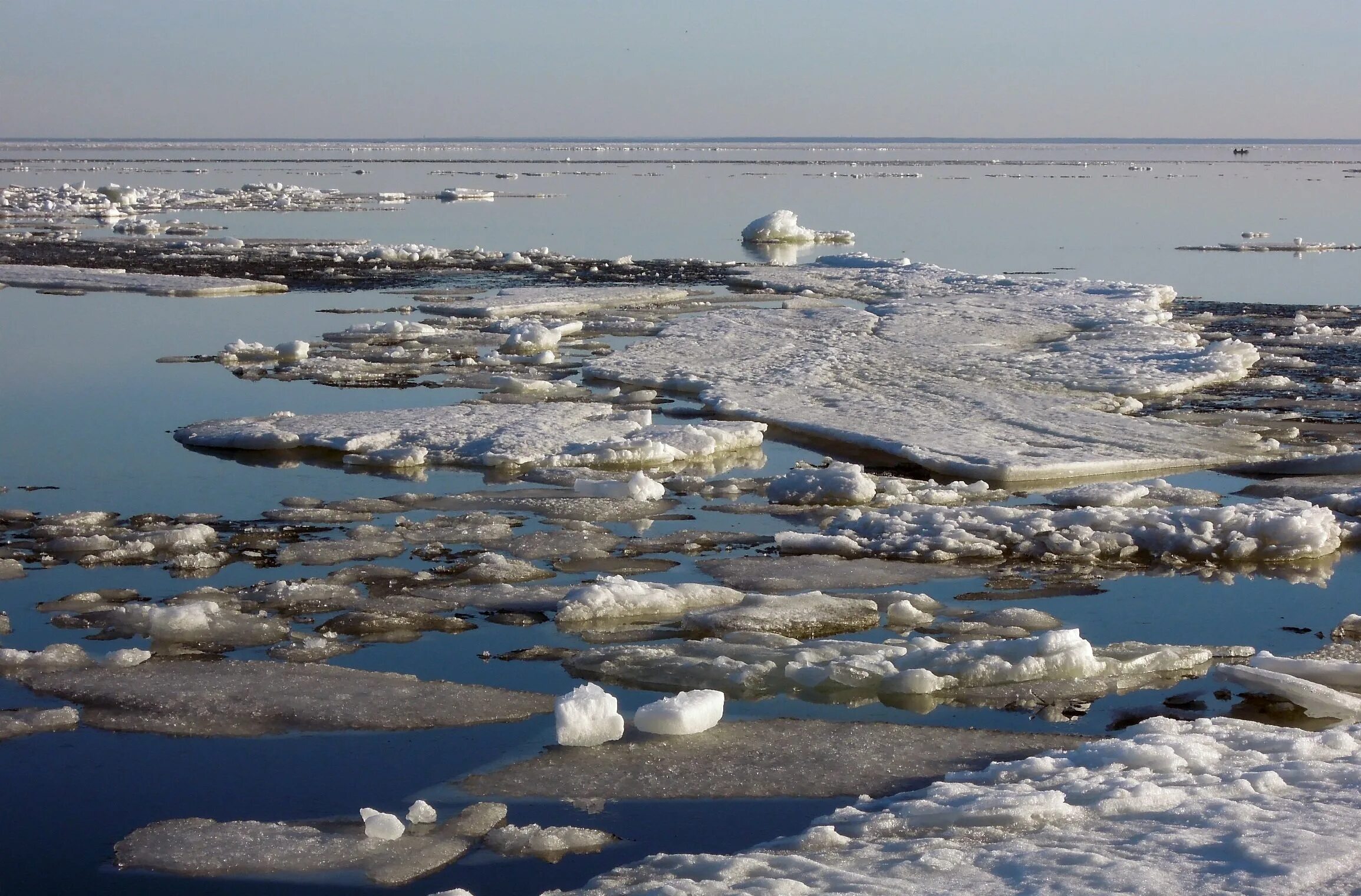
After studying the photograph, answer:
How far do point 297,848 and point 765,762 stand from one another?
1.26 metres

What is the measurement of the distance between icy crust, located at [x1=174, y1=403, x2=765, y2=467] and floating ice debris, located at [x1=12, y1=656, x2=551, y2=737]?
302cm

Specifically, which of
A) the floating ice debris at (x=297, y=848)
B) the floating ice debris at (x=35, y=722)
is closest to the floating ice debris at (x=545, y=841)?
the floating ice debris at (x=297, y=848)

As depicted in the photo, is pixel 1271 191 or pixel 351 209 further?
pixel 1271 191

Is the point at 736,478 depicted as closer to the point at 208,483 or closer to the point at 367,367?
the point at 208,483

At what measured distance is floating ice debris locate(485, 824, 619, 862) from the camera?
11.2ft

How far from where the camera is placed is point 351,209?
34.5 metres

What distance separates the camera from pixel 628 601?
17.0 feet

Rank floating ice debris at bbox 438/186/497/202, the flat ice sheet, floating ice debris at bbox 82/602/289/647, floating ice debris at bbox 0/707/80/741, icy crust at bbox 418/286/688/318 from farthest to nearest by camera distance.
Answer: floating ice debris at bbox 438/186/497/202 → icy crust at bbox 418/286/688/318 → floating ice debris at bbox 82/602/289/647 → floating ice debris at bbox 0/707/80/741 → the flat ice sheet

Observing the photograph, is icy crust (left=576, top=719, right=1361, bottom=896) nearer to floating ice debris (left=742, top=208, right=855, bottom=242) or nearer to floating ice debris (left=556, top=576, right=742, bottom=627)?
floating ice debris (left=556, top=576, right=742, bottom=627)

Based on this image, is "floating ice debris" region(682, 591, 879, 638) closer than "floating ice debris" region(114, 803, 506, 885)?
No

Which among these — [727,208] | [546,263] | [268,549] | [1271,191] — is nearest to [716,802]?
[268,549]

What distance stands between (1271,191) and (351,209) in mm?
26106

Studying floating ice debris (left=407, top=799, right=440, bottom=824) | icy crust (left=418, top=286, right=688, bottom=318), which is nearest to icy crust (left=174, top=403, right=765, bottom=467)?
floating ice debris (left=407, top=799, right=440, bottom=824)

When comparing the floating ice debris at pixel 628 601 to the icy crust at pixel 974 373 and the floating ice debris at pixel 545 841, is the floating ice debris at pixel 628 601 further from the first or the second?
the icy crust at pixel 974 373
